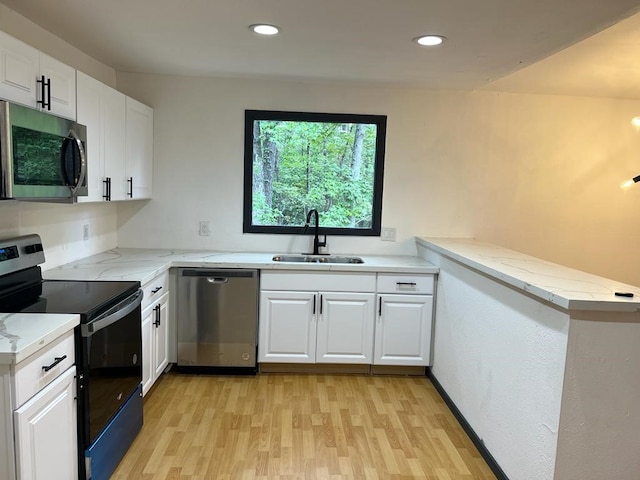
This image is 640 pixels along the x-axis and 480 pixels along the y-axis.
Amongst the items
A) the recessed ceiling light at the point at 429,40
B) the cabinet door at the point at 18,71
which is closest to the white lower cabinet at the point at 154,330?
the cabinet door at the point at 18,71

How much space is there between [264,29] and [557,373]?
2.10 m

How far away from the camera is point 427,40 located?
2.51m

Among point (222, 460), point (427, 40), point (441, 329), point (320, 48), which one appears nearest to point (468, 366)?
point (441, 329)

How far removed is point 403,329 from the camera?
11.4 feet

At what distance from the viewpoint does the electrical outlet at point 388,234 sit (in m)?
3.89

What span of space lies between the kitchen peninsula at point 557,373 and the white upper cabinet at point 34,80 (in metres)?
2.28

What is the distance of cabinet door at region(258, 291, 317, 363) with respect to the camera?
3404 mm

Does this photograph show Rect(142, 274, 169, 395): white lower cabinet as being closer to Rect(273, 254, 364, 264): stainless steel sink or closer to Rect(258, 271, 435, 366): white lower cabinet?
Rect(258, 271, 435, 366): white lower cabinet

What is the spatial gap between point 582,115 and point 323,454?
3359 millimetres

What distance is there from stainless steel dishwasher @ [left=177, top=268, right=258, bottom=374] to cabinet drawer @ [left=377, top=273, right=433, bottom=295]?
933 mm

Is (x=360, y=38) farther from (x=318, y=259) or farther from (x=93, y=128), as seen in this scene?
(x=318, y=259)

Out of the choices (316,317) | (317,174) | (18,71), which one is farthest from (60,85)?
(316,317)

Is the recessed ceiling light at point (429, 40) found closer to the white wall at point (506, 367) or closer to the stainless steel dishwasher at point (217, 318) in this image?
the white wall at point (506, 367)

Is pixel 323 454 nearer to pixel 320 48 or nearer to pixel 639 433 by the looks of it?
pixel 639 433
